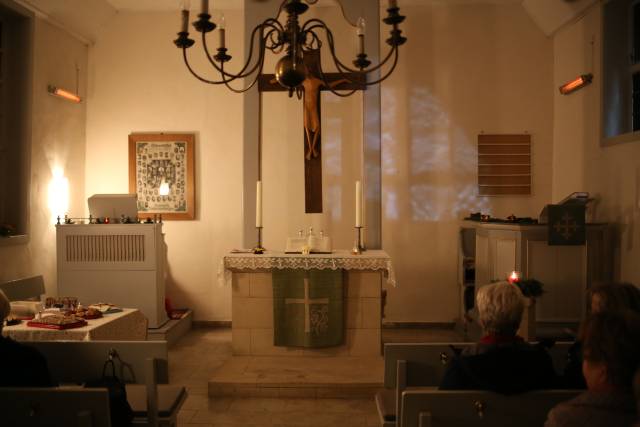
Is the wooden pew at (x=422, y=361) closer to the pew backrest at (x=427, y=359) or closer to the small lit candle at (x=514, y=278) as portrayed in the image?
the pew backrest at (x=427, y=359)

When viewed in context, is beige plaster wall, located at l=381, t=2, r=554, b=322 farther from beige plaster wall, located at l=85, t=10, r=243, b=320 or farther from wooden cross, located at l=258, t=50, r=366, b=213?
beige plaster wall, located at l=85, t=10, r=243, b=320

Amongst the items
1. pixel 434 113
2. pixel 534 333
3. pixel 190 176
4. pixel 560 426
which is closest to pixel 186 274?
pixel 190 176

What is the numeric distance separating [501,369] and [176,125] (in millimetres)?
5250

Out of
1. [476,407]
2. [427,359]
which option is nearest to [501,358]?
[476,407]

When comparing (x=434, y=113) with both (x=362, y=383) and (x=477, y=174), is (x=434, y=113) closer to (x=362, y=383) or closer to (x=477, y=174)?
(x=477, y=174)

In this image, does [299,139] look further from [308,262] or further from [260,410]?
[260,410]

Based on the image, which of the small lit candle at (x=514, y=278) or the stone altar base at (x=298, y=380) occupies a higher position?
the small lit candle at (x=514, y=278)

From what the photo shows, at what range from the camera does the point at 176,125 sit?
6297 mm

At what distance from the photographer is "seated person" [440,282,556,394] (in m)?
1.82

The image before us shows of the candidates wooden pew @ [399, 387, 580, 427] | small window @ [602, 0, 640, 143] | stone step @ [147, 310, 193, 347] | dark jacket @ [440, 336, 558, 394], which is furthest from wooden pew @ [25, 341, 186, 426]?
Result: small window @ [602, 0, 640, 143]

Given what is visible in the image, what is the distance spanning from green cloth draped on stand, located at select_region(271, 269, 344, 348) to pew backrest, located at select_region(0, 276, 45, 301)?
2110 millimetres

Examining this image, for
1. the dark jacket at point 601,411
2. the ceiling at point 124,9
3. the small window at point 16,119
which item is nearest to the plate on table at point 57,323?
the small window at point 16,119

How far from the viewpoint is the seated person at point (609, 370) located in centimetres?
133

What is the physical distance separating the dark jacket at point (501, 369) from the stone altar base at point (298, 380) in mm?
2170
